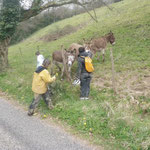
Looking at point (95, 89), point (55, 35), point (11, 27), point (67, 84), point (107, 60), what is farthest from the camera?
point (55, 35)

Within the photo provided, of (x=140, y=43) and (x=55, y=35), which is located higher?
(x=55, y=35)

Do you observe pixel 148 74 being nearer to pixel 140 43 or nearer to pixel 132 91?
pixel 132 91

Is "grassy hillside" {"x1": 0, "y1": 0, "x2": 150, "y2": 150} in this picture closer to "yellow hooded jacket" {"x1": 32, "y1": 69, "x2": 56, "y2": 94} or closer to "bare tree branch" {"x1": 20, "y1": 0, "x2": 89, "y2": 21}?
"yellow hooded jacket" {"x1": 32, "y1": 69, "x2": 56, "y2": 94}

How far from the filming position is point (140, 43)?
13.0 m

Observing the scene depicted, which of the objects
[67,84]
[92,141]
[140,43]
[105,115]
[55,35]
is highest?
[55,35]

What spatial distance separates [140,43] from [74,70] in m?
5.77

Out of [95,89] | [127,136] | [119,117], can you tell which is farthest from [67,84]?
[127,136]

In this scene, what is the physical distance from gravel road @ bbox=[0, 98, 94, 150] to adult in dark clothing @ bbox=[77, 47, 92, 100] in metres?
2.03

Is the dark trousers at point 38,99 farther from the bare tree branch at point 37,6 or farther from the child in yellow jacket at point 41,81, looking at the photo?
the bare tree branch at point 37,6

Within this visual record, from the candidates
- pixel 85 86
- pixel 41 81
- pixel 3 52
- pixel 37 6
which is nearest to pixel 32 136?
pixel 41 81

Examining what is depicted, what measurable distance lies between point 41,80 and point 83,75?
5.80 feet

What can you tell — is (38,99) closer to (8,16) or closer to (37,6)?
(8,16)

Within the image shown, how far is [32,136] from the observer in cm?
540

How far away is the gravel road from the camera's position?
493 centimetres
